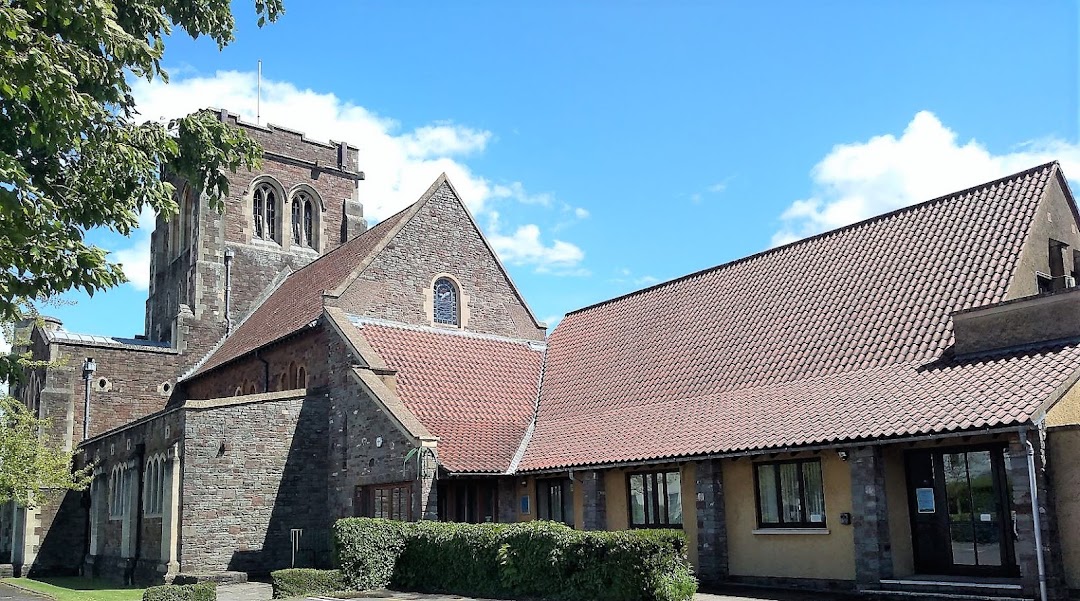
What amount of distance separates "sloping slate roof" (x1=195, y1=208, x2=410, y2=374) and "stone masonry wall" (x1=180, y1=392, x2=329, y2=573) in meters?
3.64

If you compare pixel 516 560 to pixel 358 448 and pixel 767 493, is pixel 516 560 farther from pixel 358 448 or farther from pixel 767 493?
pixel 358 448

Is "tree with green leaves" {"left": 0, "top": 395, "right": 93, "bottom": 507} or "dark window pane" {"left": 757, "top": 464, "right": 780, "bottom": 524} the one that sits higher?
"tree with green leaves" {"left": 0, "top": 395, "right": 93, "bottom": 507}

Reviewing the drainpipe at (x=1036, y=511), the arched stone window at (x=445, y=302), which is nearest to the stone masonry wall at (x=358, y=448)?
the arched stone window at (x=445, y=302)

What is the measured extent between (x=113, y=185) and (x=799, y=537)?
13361mm

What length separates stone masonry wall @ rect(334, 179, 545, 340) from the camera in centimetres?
2827

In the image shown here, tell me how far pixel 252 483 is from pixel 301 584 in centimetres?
664

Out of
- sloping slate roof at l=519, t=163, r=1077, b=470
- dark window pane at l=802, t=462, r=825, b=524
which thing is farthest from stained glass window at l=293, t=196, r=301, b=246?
dark window pane at l=802, t=462, r=825, b=524

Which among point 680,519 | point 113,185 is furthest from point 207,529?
point 113,185

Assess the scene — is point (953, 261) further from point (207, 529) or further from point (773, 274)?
point (207, 529)

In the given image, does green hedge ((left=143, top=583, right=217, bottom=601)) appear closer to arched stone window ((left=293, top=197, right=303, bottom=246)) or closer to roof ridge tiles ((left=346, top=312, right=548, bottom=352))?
roof ridge tiles ((left=346, top=312, right=548, bottom=352))

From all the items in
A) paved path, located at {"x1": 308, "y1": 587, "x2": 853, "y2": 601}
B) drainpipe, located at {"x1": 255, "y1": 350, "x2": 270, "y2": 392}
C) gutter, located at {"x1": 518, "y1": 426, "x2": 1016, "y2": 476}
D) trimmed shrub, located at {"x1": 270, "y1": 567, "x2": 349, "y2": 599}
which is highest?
drainpipe, located at {"x1": 255, "y1": 350, "x2": 270, "y2": 392}

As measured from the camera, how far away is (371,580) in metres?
19.6

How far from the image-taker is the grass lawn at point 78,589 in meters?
23.0

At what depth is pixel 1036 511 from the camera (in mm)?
13758
